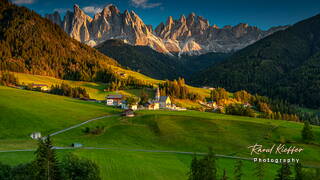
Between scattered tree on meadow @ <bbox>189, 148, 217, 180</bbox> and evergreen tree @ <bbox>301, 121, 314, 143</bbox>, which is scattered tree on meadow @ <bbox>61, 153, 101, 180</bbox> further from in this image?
evergreen tree @ <bbox>301, 121, 314, 143</bbox>

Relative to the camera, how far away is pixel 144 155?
74.8 m

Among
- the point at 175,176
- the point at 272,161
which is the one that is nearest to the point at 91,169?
the point at 175,176

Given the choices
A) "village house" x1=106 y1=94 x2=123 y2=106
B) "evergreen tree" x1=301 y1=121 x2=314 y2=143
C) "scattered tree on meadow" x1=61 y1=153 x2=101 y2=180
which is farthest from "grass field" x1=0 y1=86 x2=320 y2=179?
"village house" x1=106 y1=94 x2=123 y2=106

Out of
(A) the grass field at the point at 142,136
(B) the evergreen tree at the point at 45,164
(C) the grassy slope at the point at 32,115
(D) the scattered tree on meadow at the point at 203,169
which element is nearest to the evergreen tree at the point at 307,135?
(A) the grass field at the point at 142,136

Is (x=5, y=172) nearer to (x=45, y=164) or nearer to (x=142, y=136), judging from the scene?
(x=45, y=164)

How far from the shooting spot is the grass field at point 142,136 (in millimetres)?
63750

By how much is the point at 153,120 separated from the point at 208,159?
64.2 m

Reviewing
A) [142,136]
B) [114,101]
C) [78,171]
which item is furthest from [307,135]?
[114,101]

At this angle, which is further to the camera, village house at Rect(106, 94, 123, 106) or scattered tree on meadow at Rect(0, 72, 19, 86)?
scattered tree on meadow at Rect(0, 72, 19, 86)

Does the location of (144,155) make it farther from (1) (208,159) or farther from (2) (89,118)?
(2) (89,118)

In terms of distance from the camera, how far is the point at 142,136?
95500 millimetres

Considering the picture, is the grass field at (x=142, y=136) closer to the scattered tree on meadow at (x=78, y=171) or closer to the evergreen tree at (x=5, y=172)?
the scattered tree on meadow at (x=78, y=171)

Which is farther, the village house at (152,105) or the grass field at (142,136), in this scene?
the village house at (152,105)

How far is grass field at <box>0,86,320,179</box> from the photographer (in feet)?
209
